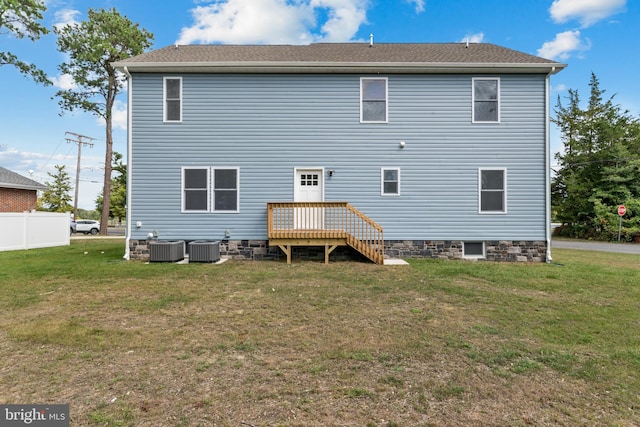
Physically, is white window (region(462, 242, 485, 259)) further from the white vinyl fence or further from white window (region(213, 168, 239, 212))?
the white vinyl fence

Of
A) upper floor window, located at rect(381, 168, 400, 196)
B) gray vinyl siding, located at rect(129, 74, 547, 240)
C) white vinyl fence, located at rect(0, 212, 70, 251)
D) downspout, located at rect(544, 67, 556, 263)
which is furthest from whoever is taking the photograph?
white vinyl fence, located at rect(0, 212, 70, 251)

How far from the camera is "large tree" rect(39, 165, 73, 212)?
29.2 meters

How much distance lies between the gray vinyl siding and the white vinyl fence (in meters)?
7.09

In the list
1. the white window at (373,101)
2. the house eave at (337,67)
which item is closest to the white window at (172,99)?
the house eave at (337,67)

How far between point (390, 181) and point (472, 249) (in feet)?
10.9

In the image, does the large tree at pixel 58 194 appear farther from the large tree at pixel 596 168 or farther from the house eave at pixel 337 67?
the large tree at pixel 596 168

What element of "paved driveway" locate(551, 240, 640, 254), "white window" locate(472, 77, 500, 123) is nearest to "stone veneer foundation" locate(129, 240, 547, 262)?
"white window" locate(472, 77, 500, 123)

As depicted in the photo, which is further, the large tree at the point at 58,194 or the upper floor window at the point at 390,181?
the large tree at the point at 58,194

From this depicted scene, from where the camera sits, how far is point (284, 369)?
9.25ft

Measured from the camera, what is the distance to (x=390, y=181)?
9.18 m

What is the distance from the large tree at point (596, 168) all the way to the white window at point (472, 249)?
1679 cm

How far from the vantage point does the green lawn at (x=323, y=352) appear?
2.23 meters

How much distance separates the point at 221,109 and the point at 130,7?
16.2 metres

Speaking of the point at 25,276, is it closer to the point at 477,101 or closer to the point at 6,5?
the point at 477,101
